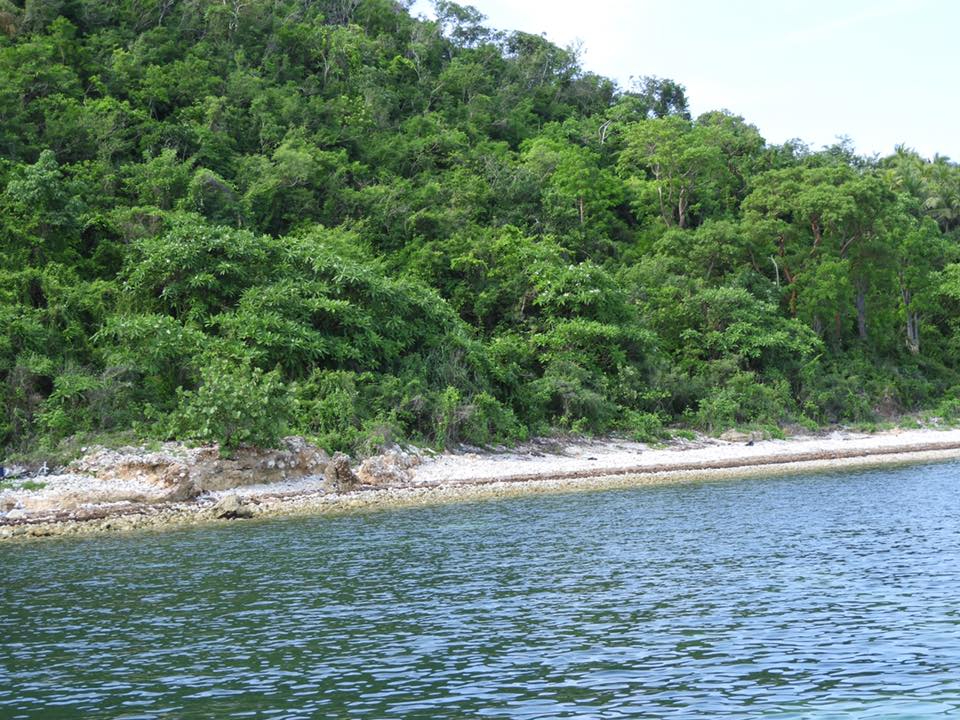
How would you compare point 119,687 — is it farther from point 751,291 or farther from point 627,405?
point 751,291

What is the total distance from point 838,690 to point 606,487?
23.1m

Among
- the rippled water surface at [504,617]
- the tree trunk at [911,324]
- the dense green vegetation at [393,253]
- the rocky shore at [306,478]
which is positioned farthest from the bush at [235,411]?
the tree trunk at [911,324]

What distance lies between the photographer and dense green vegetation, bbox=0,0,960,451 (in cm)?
3597

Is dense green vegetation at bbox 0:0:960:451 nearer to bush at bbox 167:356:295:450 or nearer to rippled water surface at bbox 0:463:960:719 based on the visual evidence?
bush at bbox 167:356:295:450

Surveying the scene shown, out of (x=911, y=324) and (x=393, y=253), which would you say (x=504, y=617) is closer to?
(x=393, y=253)

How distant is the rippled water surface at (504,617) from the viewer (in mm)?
11336

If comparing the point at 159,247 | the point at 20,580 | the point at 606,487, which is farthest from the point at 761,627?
the point at 159,247

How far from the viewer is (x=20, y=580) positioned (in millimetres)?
20391

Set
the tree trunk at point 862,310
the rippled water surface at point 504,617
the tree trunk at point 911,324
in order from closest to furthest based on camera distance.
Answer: the rippled water surface at point 504,617, the tree trunk at point 862,310, the tree trunk at point 911,324

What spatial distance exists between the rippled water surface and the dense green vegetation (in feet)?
36.0

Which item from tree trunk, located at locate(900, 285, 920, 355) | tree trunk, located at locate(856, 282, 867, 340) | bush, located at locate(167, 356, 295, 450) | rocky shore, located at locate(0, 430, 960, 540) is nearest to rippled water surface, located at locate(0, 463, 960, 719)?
rocky shore, located at locate(0, 430, 960, 540)

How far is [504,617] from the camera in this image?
1565 cm

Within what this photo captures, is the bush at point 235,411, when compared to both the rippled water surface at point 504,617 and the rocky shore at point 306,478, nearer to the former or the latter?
the rocky shore at point 306,478

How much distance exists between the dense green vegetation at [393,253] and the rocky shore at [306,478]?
1366 millimetres
